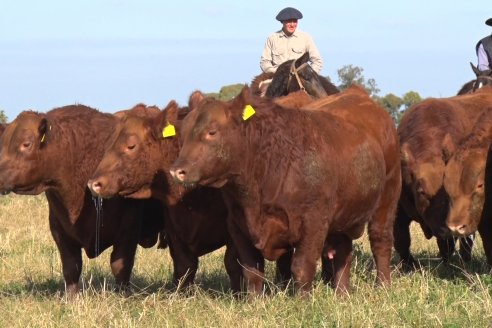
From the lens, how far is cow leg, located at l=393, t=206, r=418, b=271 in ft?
35.4

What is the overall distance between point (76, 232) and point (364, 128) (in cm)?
253

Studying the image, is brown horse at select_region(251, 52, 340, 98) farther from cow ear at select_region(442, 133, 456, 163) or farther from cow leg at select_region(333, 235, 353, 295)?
cow leg at select_region(333, 235, 353, 295)

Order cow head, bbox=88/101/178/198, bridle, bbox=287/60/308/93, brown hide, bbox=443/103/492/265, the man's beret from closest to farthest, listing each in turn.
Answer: cow head, bbox=88/101/178/198, brown hide, bbox=443/103/492/265, bridle, bbox=287/60/308/93, the man's beret

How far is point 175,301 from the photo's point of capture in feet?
26.6

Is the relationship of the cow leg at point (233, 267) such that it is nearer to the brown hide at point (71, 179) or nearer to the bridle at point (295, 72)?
the brown hide at point (71, 179)

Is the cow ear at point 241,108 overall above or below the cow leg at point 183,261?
above

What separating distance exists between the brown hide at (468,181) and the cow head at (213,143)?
200 cm

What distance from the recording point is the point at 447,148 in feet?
30.5

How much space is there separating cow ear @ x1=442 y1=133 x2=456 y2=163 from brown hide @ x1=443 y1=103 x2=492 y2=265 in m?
0.28

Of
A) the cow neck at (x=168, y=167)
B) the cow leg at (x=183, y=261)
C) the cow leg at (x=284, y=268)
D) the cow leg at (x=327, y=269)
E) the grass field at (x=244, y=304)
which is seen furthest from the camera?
the cow leg at (x=327, y=269)

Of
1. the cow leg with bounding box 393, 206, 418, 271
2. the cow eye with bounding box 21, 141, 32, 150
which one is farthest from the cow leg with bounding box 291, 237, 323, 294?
the cow leg with bounding box 393, 206, 418, 271

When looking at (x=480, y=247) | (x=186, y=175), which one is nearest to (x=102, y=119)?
(x=186, y=175)

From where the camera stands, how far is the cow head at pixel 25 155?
8.50 m

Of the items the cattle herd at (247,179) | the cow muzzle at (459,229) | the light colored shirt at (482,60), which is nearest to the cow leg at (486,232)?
the cattle herd at (247,179)
